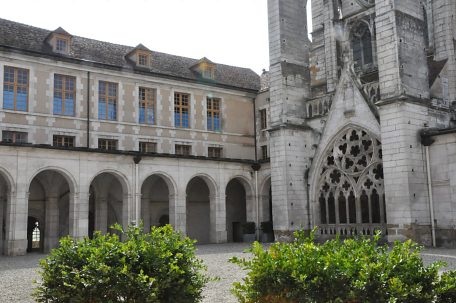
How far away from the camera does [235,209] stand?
95.9 feet

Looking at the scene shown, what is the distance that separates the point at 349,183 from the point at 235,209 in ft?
31.2

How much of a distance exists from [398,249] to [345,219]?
16.2m

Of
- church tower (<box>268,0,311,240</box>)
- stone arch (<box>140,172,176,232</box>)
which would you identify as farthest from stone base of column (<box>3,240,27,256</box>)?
church tower (<box>268,0,311,240</box>)

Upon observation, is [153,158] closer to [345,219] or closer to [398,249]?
[345,219]

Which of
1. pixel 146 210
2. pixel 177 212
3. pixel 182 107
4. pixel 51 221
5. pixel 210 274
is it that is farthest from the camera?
pixel 182 107

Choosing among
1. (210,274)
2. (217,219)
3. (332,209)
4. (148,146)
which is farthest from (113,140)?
(210,274)

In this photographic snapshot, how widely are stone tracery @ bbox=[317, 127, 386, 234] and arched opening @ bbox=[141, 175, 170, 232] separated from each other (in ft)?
27.4

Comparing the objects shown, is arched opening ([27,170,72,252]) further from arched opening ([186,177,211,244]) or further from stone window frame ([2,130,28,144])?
arched opening ([186,177,211,244])

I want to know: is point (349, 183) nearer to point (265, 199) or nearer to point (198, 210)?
point (265, 199)

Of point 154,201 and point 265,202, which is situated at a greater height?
point 154,201

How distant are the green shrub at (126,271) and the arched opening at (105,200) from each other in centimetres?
1828

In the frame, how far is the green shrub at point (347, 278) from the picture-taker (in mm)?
5020

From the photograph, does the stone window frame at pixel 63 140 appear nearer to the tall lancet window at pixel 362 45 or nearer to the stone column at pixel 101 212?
the stone column at pixel 101 212

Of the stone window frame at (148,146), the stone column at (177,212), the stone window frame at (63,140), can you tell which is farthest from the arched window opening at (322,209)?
the stone window frame at (63,140)
